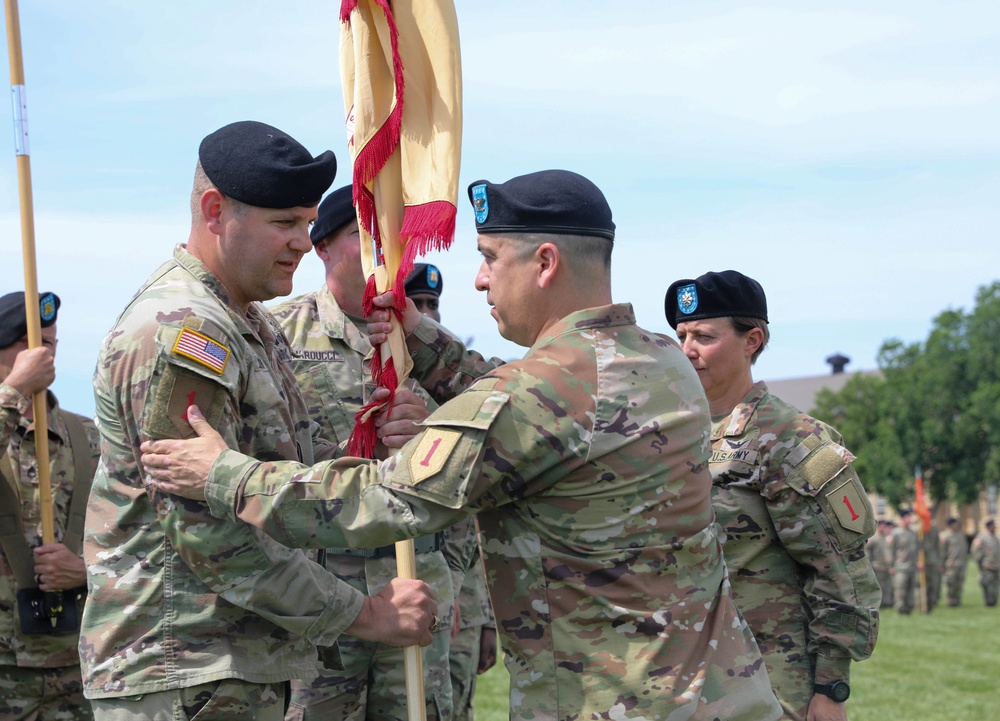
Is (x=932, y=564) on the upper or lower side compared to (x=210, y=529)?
lower

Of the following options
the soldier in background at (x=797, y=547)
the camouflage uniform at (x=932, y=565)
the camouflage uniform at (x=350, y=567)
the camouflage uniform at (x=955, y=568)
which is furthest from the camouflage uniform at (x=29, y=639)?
the camouflage uniform at (x=955, y=568)

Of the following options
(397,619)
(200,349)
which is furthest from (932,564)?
(200,349)

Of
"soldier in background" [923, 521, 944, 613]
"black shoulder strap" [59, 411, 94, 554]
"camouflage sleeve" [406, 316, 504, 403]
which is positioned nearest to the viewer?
"camouflage sleeve" [406, 316, 504, 403]

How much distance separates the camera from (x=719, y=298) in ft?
18.3

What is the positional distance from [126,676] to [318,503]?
85cm

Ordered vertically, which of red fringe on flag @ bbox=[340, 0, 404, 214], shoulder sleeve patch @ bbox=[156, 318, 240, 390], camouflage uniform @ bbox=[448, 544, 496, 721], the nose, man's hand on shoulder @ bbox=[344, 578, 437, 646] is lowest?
camouflage uniform @ bbox=[448, 544, 496, 721]

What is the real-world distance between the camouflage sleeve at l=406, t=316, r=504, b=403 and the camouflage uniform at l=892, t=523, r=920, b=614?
24.5 metres

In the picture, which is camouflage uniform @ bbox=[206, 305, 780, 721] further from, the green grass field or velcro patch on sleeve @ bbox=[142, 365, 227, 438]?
the green grass field

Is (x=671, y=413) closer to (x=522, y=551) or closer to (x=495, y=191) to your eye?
(x=522, y=551)

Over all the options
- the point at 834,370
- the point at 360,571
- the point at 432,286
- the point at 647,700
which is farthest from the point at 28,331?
the point at 834,370

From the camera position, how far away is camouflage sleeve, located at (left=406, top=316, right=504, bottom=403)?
16.2ft

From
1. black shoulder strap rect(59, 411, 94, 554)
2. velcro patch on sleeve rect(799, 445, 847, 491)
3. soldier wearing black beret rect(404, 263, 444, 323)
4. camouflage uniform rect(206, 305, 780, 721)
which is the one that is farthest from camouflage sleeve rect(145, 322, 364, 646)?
soldier wearing black beret rect(404, 263, 444, 323)

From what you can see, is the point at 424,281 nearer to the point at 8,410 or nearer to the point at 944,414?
the point at 8,410

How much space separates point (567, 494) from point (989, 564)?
101 feet
